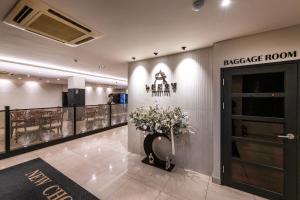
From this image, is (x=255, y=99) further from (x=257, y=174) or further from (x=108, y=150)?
(x=108, y=150)

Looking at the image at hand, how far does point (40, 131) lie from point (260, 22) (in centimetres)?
647

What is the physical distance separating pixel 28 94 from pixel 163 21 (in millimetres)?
11402

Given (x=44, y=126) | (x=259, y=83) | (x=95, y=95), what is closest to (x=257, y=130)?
(x=259, y=83)

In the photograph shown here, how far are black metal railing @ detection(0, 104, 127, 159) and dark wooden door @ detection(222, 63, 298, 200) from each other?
537 centimetres

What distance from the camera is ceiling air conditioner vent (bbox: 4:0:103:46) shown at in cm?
179

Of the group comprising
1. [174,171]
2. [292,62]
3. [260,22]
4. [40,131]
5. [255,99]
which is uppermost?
[260,22]

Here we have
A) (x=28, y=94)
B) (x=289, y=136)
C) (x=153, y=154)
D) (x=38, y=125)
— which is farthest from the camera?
(x=28, y=94)

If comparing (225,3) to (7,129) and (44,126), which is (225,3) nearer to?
(7,129)

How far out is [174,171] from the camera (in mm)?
3311

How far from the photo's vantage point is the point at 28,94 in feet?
31.8

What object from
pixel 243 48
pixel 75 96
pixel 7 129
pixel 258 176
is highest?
pixel 243 48

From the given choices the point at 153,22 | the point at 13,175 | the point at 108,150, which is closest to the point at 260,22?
the point at 153,22

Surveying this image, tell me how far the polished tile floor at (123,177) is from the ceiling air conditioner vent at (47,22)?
2.83 metres

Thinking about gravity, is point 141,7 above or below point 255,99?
above
